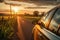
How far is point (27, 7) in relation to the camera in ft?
169

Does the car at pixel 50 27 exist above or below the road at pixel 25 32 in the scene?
above

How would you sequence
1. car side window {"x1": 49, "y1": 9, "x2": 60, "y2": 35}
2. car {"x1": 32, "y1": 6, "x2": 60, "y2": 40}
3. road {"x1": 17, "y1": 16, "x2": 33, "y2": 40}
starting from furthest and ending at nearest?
1. road {"x1": 17, "y1": 16, "x2": 33, "y2": 40}
2. car side window {"x1": 49, "y1": 9, "x2": 60, "y2": 35}
3. car {"x1": 32, "y1": 6, "x2": 60, "y2": 40}

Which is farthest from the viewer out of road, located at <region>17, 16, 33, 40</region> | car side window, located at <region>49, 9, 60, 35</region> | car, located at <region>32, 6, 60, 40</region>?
road, located at <region>17, 16, 33, 40</region>

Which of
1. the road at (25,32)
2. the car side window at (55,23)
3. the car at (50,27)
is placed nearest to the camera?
the car at (50,27)

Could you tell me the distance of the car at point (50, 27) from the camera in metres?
6.21

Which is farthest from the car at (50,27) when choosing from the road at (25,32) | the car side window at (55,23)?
the road at (25,32)

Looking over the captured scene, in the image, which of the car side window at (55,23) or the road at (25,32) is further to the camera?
the road at (25,32)

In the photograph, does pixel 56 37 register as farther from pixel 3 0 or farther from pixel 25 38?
pixel 3 0

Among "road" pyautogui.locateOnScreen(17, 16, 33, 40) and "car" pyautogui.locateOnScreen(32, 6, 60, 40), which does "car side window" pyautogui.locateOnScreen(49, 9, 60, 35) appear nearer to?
"car" pyautogui.locateOnScreen(32, 6, 60, 40)

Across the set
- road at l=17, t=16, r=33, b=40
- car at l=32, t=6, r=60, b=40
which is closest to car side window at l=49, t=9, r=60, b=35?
car at l=32, t=6, r=60, b=40

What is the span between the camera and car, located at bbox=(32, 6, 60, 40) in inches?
244

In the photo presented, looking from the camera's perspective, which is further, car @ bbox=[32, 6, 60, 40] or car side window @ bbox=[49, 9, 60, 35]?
car side window @ bbox=[49, 9, 60, 35]

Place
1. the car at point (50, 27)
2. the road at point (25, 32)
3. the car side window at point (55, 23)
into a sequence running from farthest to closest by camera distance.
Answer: the road at point (25, 32)
the car side window at point (55, 23)
the car at point (50, 27)

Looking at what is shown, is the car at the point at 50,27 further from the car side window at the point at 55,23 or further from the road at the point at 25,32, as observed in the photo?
the road at the point at 25,32
